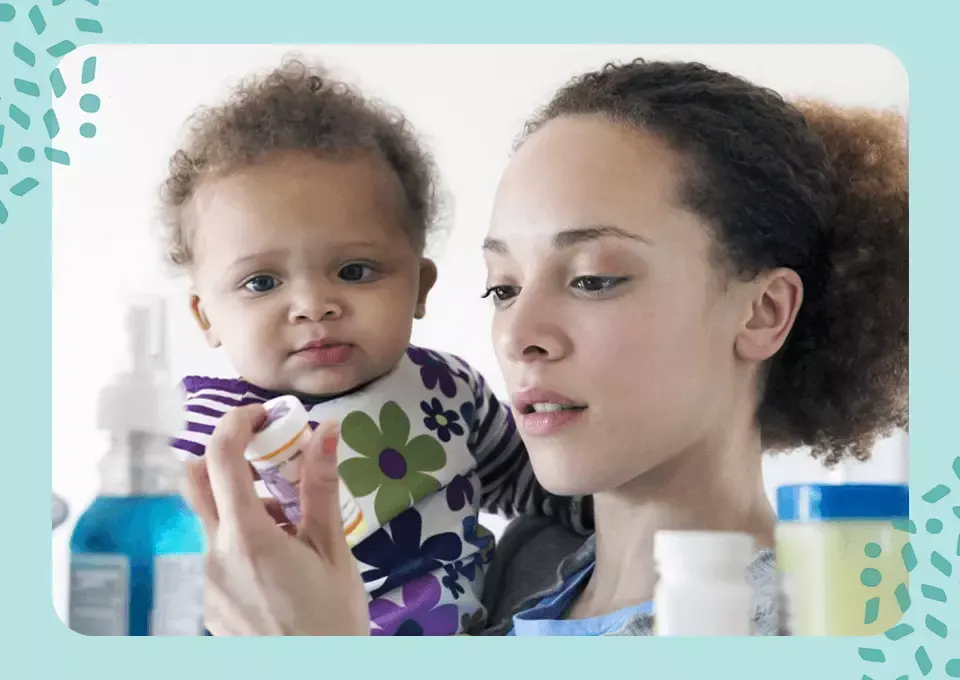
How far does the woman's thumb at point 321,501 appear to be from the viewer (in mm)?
1080

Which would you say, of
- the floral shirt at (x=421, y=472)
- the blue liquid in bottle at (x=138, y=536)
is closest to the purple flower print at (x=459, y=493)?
the floral shirt at (x=421, y=472)

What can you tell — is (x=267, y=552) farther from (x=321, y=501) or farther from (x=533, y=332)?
(x=533, y=332)

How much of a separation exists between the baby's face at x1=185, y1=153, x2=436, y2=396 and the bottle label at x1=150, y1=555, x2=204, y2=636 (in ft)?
0.52

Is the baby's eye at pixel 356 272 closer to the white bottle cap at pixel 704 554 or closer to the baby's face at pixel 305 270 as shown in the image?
the baby's face at pixel 305 270

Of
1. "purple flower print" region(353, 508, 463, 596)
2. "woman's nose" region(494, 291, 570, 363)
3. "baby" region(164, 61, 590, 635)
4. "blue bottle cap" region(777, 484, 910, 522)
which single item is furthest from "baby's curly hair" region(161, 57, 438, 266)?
"blue bottle cap" region(777, 484, 910, 522)

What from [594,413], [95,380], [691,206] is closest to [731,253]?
[691,206]

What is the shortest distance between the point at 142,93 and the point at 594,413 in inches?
18.3

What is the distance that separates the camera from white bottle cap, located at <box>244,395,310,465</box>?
1.07 meters

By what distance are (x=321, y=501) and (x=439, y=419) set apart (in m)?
0.12

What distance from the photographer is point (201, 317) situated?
1.12m

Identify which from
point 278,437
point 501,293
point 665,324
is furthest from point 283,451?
point 665,324

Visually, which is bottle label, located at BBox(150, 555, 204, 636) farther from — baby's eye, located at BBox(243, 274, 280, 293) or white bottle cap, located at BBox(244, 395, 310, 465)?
baby's eye, located at BBox(243, 274, 280, 293)

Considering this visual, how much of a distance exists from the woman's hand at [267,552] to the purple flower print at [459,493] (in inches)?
3.8

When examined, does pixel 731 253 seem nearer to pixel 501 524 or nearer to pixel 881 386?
pixel 881 386
